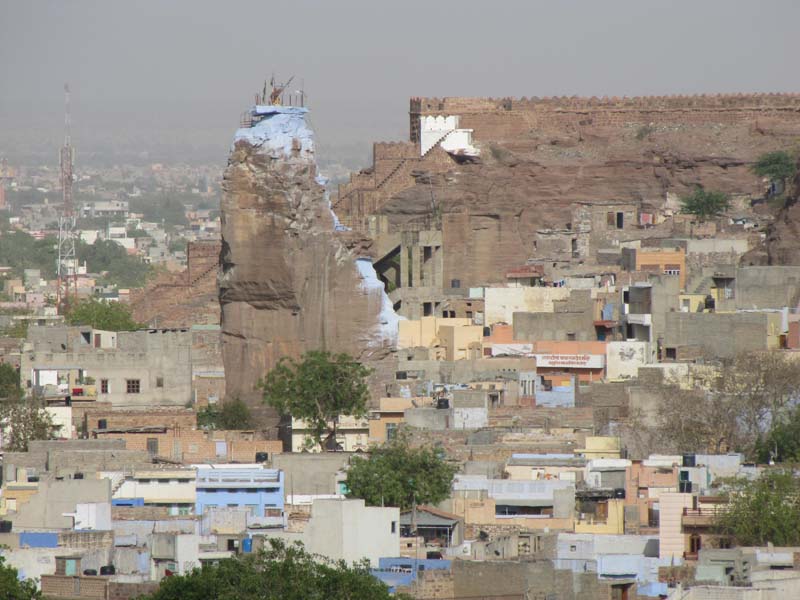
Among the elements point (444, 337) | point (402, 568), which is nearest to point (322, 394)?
point (444, 337)

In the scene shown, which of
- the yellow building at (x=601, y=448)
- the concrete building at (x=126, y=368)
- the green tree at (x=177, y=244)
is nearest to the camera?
the yellow building at (x=601, y=448)

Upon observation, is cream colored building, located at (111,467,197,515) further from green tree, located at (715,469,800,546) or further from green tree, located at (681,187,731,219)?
green tree, located at (681,187,731,219)

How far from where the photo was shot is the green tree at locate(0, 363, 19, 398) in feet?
189

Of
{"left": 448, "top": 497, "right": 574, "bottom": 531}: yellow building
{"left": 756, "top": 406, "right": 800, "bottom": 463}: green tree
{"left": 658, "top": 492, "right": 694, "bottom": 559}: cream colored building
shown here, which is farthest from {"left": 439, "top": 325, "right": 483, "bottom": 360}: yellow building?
{"left": 658, "top": 492, "right": 694, "bottom": 559}: cream colored building

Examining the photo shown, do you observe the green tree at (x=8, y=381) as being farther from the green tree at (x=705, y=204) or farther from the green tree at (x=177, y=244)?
the green tree at (x=177, y=244)

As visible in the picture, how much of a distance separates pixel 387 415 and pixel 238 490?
33.8 ft

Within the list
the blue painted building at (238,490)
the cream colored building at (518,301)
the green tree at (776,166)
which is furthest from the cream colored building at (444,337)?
the blue painted building at (238,490)

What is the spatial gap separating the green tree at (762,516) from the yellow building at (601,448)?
9.18 meters

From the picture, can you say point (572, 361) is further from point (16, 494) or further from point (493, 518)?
point (16, 494)

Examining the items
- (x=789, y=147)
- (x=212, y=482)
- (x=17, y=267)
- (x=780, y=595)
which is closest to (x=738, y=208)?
(x=789, y=147)

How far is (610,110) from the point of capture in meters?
84.9

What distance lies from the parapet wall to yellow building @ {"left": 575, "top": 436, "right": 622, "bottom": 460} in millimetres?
34082

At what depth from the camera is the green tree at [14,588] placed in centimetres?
3216

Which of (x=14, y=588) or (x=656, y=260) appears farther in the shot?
(x=656, y=260)
